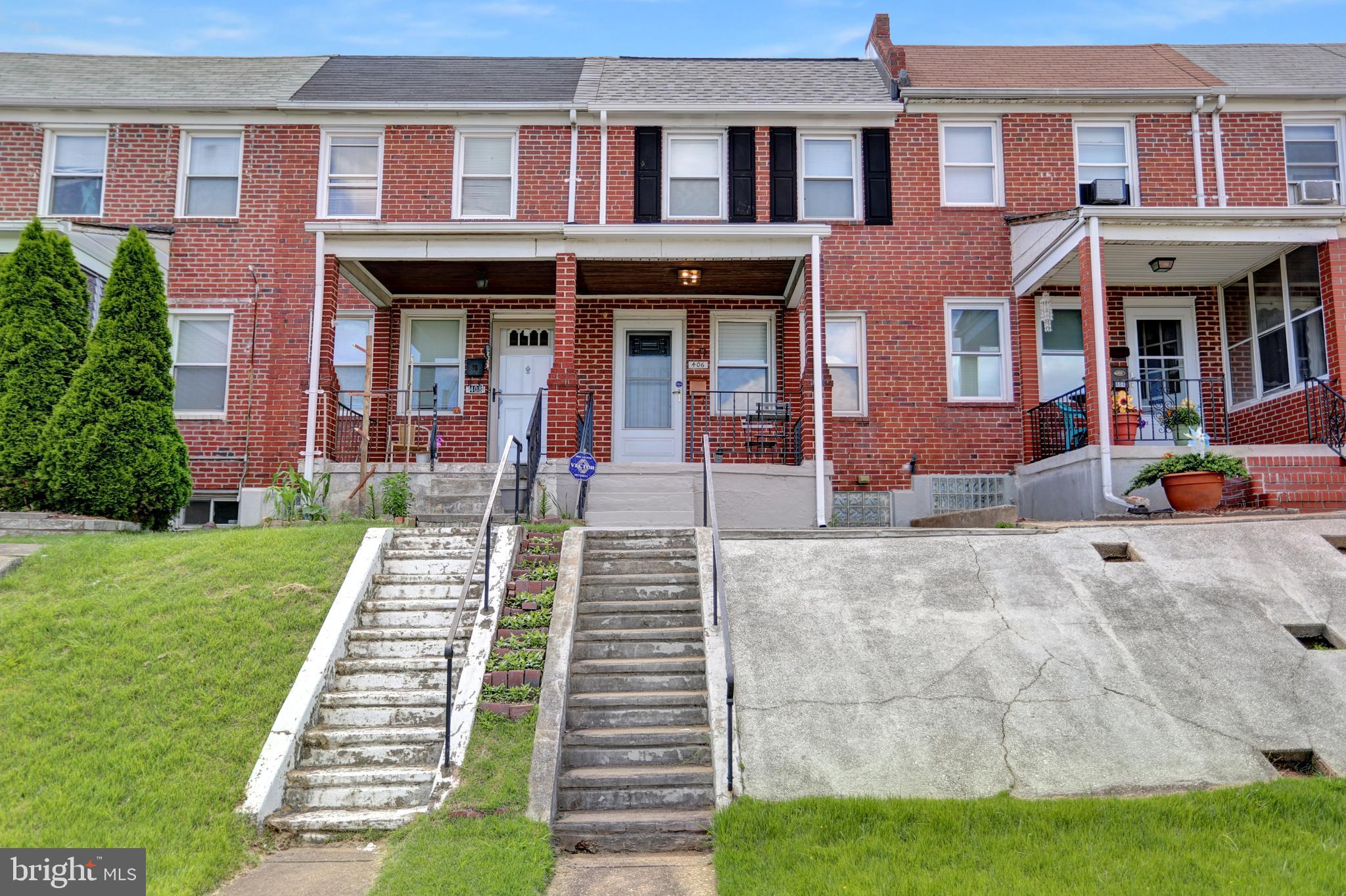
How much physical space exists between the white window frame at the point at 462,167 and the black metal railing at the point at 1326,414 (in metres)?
10.5

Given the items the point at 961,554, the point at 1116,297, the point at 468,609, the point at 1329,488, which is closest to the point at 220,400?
the point at 468,609

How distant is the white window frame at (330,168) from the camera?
47.4 feet

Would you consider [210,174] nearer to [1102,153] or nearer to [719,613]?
[719,613]

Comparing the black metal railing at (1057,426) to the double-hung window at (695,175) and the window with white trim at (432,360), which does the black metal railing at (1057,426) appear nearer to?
the double-hung window at (695,175)

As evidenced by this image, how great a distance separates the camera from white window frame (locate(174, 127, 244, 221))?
569 inches

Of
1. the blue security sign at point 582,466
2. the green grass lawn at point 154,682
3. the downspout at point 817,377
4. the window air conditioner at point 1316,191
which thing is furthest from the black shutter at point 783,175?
the green grass lawn at point 154,682

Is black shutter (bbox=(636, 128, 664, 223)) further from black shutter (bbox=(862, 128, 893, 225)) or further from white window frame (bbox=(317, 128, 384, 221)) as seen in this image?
white window frame (bbox=(317, 128, 384, 221))

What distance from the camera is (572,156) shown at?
1459 centimetres

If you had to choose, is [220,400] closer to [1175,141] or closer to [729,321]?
[729,321]

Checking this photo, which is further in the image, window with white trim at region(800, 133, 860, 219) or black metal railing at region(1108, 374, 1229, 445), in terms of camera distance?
window with white trim at region(800, 133, 860, 219)

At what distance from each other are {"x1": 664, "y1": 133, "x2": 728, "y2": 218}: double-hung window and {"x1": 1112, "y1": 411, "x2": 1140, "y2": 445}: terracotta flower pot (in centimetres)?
608

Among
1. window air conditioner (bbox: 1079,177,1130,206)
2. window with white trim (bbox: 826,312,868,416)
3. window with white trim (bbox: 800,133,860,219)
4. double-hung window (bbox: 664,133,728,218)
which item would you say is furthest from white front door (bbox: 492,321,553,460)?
window air conditioner (bbox: 1079,177,1130,206)

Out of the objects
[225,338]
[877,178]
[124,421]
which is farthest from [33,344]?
[877,178]

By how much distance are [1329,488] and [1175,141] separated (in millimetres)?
5935
